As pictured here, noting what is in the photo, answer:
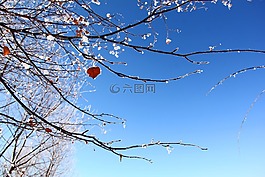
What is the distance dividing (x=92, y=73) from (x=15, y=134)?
3.14 metres

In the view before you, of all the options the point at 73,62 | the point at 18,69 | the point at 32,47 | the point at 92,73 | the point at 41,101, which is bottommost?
the point at 92,73

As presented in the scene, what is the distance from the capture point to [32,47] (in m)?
2.88

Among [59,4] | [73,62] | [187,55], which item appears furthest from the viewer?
[73,62]

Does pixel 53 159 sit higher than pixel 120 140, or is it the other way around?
pixel 53 159

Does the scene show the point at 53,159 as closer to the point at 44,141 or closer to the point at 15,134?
the point at 44,141

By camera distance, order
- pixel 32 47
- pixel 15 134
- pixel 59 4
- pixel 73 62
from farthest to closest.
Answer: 1. pixel 15 134
2. pixel 32 47
3. pixel 73 62
4. pixel 59 4

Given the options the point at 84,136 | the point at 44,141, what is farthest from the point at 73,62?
the point at 44,141

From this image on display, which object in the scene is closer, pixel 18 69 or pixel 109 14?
pixel 109 14

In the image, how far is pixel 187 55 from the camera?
1391 mm

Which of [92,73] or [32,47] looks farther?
[32,47]

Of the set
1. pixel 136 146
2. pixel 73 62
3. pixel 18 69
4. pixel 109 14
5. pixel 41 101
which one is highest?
pixel 41 101

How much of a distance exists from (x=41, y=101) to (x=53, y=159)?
2411mm

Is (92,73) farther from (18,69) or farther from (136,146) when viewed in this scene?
(18,69)

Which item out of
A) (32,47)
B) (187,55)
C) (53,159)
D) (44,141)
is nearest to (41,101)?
(44,141)
